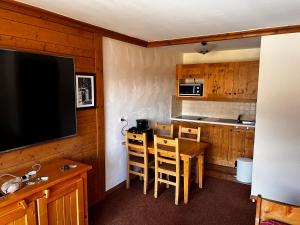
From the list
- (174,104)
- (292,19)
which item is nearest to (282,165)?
(292,19)

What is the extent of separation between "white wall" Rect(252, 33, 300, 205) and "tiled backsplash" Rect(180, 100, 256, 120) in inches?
63.5

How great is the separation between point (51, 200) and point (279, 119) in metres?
2.77

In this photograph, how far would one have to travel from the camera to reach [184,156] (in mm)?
2867

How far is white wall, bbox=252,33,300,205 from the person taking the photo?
107 inches

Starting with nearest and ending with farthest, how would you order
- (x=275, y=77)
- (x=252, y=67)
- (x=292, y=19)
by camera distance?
(x=292, y=19) → (x=275, y=77) → (x=252, y=67)

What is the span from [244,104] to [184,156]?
7.68ft

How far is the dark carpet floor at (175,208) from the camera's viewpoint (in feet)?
8.66

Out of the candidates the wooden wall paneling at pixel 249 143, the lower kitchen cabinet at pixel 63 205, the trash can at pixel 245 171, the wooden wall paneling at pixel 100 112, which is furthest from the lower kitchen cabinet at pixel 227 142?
the lower kitchen cabinet at pixel 63 205

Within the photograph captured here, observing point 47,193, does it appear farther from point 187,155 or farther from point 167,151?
point 187,155

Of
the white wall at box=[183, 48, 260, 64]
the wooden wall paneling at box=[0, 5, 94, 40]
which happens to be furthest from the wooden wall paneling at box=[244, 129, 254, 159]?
the wooden wall paneling at box=[0, 5, 94, 40]

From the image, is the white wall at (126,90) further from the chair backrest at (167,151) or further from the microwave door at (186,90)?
the chair backrest at (167,151)

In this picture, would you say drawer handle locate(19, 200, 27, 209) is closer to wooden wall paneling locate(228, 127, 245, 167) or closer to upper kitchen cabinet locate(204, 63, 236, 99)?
wooden wall paneling locate(228, 127, 245, 167)

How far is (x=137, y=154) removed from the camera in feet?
10.5

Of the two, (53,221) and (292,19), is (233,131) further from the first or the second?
(53,221)
